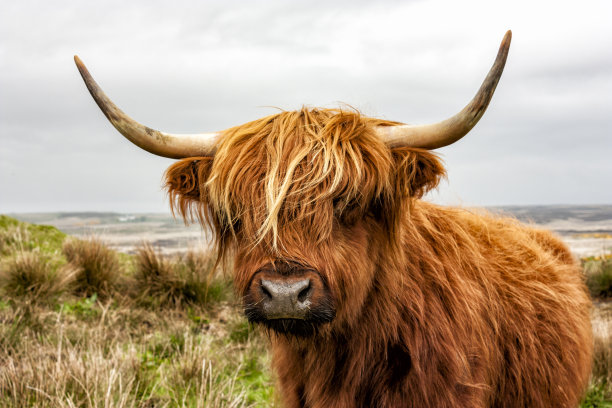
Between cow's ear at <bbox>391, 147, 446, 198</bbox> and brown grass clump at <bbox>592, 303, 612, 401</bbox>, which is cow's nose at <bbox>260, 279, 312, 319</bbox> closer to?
cow's ear at <bbox>391, 147, 446, 198</bbox>

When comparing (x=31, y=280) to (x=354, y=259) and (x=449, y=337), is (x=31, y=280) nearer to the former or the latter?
(x=354, y=259)

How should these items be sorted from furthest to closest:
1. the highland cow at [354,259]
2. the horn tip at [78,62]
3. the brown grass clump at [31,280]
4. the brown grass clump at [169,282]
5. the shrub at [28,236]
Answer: the shrub at [28,236] → the brown grass clump at [169,282] → the brown grass clump at [31,280] → the horn tip at [78,62] → the highland cow at [354,259]

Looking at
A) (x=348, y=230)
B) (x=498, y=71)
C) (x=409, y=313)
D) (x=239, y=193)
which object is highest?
(x=498, y=71)

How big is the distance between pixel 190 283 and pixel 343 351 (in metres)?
5.53

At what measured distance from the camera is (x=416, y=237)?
114 inches

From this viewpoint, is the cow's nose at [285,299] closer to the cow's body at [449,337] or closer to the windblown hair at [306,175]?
the windblown hair at [306,175]

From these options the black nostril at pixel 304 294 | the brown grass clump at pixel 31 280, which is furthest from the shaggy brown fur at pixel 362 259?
the brown grass clump at pixel 31 280

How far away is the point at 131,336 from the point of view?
21.3ft

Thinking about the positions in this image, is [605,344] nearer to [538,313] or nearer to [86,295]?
[538,313]

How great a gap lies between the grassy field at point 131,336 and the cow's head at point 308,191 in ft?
2.39

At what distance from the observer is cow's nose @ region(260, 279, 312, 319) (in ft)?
6.73

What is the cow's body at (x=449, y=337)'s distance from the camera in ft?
8.53

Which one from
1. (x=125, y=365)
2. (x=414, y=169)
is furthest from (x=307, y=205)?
(x=125, y=365)

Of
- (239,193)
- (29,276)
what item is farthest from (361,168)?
(29,276)
